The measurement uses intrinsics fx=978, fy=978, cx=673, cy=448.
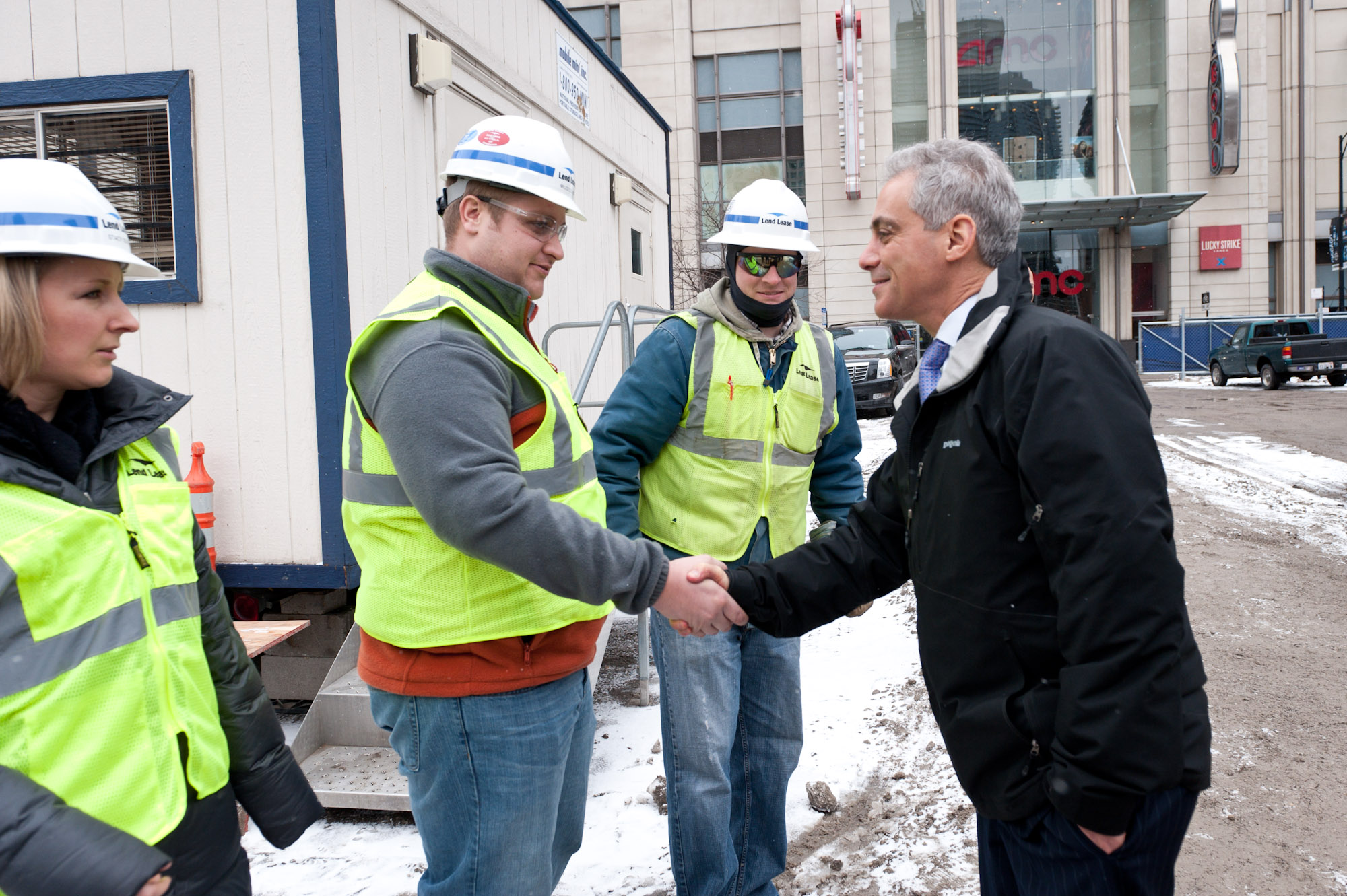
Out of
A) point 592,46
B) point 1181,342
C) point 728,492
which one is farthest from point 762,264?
point 1181,342

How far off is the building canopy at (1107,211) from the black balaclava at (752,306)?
91.9ft

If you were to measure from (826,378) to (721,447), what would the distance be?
464 millimetres

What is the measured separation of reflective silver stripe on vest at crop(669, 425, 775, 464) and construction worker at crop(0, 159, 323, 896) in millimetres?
1466

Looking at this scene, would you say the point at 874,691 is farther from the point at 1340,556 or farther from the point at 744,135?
the point at 744,135

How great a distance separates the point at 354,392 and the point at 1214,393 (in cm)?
2283

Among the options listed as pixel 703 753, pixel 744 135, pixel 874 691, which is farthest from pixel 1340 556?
pixel 744 135

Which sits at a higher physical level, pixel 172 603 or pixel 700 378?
pixel 700 378

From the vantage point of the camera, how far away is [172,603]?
1636 millimetres

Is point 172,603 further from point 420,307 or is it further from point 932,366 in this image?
point 932,366

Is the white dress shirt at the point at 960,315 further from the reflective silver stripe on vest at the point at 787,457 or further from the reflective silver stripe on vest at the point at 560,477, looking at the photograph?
the reflective silver stripe on vest at the point at 787,457

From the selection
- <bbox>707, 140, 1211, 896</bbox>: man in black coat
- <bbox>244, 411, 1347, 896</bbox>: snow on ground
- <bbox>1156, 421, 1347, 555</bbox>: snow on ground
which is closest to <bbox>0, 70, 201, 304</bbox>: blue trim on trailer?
<bbox>244, 411, 1347, 896</bbox>: snow on ground

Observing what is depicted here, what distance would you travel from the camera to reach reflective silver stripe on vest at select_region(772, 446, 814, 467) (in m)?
2.98

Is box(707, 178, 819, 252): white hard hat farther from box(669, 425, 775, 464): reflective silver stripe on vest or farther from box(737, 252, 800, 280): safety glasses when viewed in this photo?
box(669, 425, 775, 464): reflective silver stripe on vest

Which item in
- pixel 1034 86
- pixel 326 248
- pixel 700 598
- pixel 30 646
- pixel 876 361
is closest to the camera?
pixel 30 646
